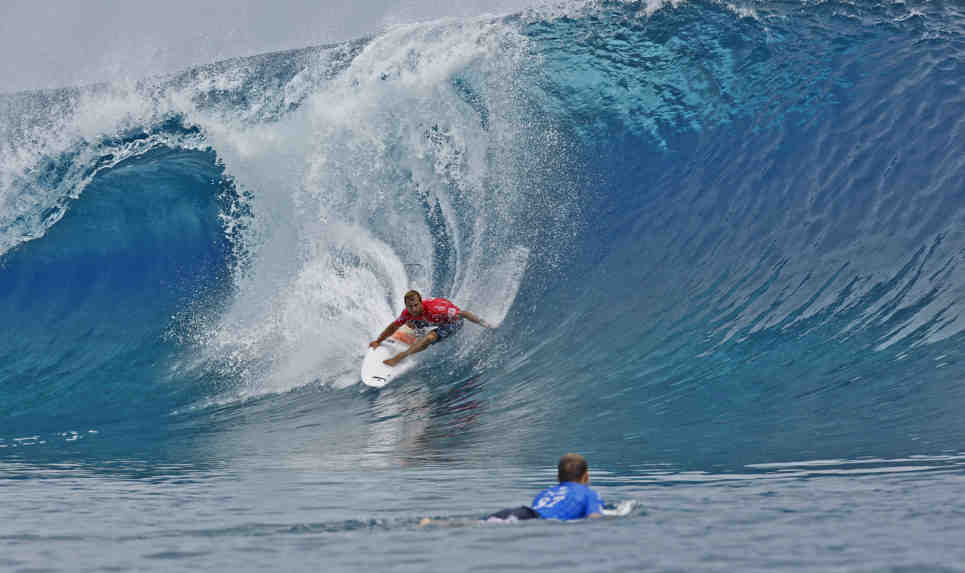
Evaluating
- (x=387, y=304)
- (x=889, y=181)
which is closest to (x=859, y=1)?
(x=889, y=181)

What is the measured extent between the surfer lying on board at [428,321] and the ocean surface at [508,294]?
1.13 ft

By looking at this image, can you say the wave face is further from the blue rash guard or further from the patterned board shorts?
the blue rash guard

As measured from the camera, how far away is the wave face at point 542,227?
9.41 m

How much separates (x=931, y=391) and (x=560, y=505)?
433 centimetres

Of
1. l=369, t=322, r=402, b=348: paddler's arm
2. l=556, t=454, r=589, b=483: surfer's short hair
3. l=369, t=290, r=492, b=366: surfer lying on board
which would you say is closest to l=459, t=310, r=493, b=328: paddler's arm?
l=369, t=290, r=492, b=366: surfer lying on board

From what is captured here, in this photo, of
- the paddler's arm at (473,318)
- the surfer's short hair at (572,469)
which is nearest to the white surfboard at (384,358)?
the paddler's arm at (473,318)

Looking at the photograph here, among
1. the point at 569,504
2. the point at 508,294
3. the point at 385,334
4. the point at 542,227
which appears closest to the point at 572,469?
the point at 569,504

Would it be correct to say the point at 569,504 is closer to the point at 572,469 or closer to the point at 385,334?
the point at 572,469

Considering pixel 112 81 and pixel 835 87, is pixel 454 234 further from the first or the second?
pixel 112 81

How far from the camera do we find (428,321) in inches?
433

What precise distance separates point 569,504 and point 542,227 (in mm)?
7952

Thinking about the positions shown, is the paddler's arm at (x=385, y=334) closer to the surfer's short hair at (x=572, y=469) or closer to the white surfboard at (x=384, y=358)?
the white surfboard at (x=384, y=358)

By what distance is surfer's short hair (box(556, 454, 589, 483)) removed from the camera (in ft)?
17.4

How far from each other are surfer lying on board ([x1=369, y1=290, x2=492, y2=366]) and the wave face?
1.00ft
